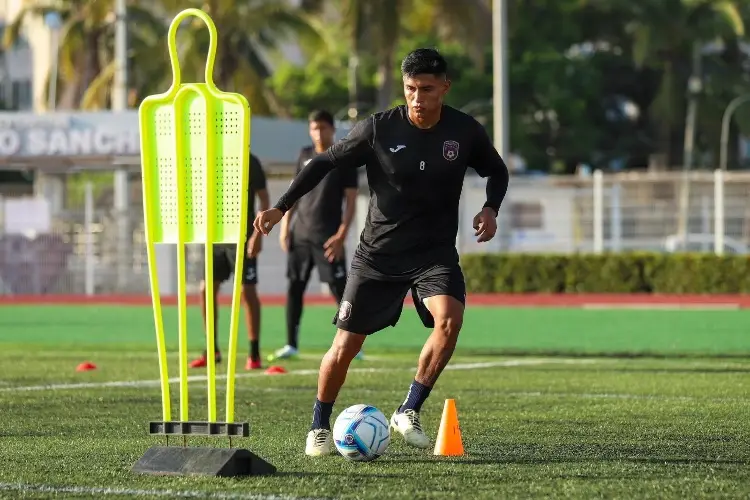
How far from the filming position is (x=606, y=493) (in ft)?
21.5

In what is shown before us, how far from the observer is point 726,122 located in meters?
64.4

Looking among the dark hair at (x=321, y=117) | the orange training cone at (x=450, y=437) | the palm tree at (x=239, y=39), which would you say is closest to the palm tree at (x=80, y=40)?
the palm tree at (x=239, y=39)

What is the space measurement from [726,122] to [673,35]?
3.91 metres

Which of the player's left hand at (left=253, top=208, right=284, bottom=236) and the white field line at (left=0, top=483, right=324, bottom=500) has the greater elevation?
the player's left hand at (left=253, top=208, right=284, bottom=236)

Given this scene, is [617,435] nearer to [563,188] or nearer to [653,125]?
[563,188]

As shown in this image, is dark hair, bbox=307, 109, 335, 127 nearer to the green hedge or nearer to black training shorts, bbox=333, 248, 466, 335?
black training shorts, bbox=333, 248, 466, 335

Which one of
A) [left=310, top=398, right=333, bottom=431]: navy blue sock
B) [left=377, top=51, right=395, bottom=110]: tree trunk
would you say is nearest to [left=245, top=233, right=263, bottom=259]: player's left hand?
[left=310, top=398, right=333, bottom=431]: navy blue sock

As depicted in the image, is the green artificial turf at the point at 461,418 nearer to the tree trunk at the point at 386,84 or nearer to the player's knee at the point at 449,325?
the player's knee at the point at 449,325

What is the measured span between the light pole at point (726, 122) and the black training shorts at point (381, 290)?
189ft

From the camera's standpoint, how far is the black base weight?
698 cm

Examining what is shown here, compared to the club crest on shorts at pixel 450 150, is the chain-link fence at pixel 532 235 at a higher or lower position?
lower

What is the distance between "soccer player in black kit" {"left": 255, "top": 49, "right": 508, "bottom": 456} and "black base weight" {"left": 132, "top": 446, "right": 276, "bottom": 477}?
2.77ft

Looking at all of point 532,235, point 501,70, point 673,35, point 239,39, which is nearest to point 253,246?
point 532,235

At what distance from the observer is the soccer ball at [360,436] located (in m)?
7.57
